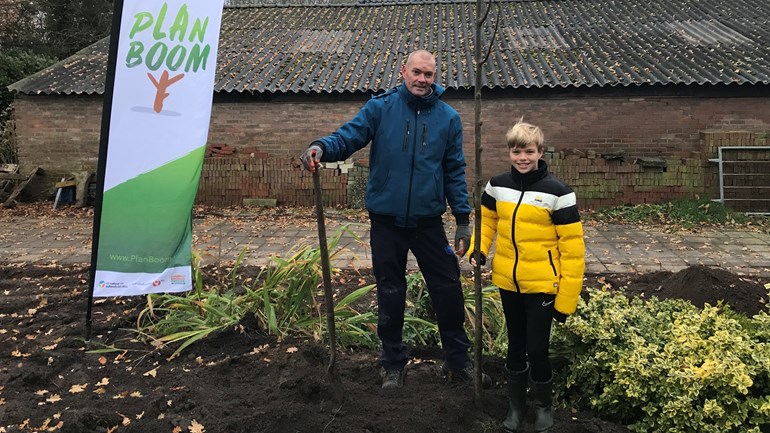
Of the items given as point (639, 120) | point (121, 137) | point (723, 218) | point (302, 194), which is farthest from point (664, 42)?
point (121, 137)

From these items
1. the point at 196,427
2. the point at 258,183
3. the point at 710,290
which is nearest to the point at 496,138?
the point at 258,183

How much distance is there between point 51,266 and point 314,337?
150 inches

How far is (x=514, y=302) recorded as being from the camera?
2.73 m

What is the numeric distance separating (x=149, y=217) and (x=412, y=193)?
1.79 meters

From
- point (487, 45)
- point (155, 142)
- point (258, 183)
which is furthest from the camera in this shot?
point (487, 45)

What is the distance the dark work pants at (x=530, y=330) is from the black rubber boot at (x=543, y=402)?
29 millimetres

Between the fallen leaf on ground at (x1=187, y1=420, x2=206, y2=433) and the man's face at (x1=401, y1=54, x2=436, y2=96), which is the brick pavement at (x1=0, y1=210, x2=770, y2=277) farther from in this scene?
the fallen leaf on ground at (x1=187, y1=420, x2=206, y2=433)

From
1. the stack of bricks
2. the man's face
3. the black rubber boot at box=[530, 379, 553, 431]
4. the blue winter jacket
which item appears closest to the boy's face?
the blue winter jacket

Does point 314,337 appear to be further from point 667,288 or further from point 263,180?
point 263,180

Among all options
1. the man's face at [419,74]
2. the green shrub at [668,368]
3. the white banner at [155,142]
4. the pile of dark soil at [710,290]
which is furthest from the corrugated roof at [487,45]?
the green shrub at [668,368]

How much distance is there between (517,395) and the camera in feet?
8.93

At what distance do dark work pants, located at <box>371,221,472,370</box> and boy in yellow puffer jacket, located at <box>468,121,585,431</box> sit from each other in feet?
1.21

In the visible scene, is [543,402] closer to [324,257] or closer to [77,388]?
[324,257]

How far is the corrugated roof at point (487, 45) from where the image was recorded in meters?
10.6
